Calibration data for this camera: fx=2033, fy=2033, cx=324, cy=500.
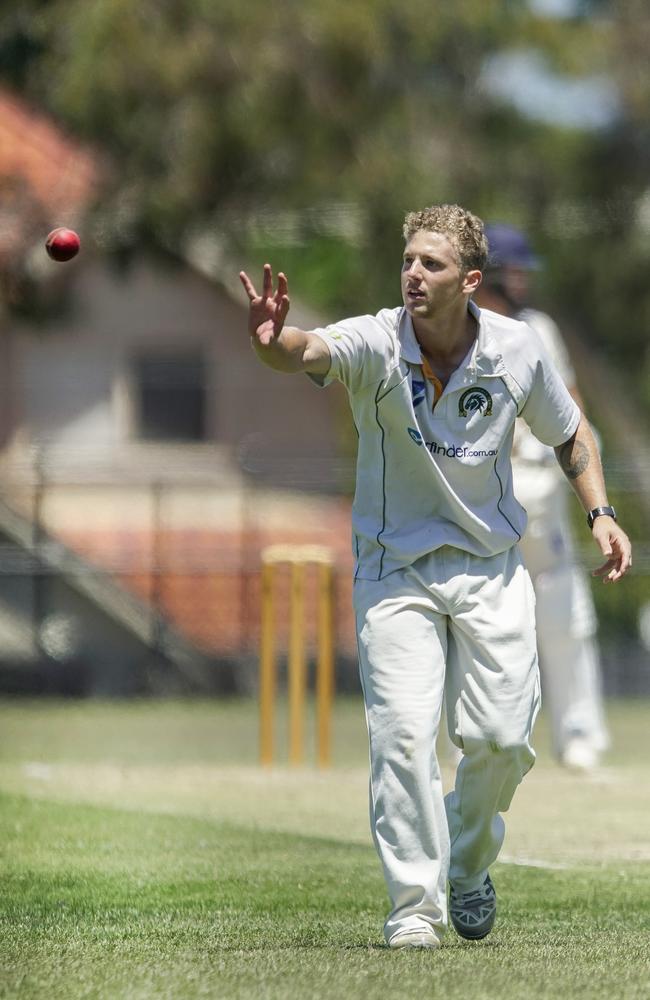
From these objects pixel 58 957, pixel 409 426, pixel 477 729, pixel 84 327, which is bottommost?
pixel 58 957

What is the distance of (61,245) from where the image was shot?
653 cm

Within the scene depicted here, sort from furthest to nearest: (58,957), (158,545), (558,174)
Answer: (558,174) → (158,545) → (58,957)

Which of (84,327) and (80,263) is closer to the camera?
(80,263)

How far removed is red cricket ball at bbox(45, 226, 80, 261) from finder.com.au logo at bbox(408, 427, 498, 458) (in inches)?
62.9

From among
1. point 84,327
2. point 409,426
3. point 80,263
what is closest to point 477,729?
point 409,426

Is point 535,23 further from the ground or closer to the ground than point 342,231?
further from the ground

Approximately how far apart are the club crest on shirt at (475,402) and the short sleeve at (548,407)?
0.18 meters

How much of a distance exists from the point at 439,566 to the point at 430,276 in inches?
31.2

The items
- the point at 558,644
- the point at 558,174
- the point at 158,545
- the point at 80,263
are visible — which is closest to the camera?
the point at 558,644

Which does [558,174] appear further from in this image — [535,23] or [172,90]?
[172,90]

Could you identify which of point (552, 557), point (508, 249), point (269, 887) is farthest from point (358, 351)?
point (552, 557)

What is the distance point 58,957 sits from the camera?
5188mm

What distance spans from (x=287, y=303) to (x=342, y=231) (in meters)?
12.7

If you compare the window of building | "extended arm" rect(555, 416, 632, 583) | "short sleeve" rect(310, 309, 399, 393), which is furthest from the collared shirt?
the window of building
